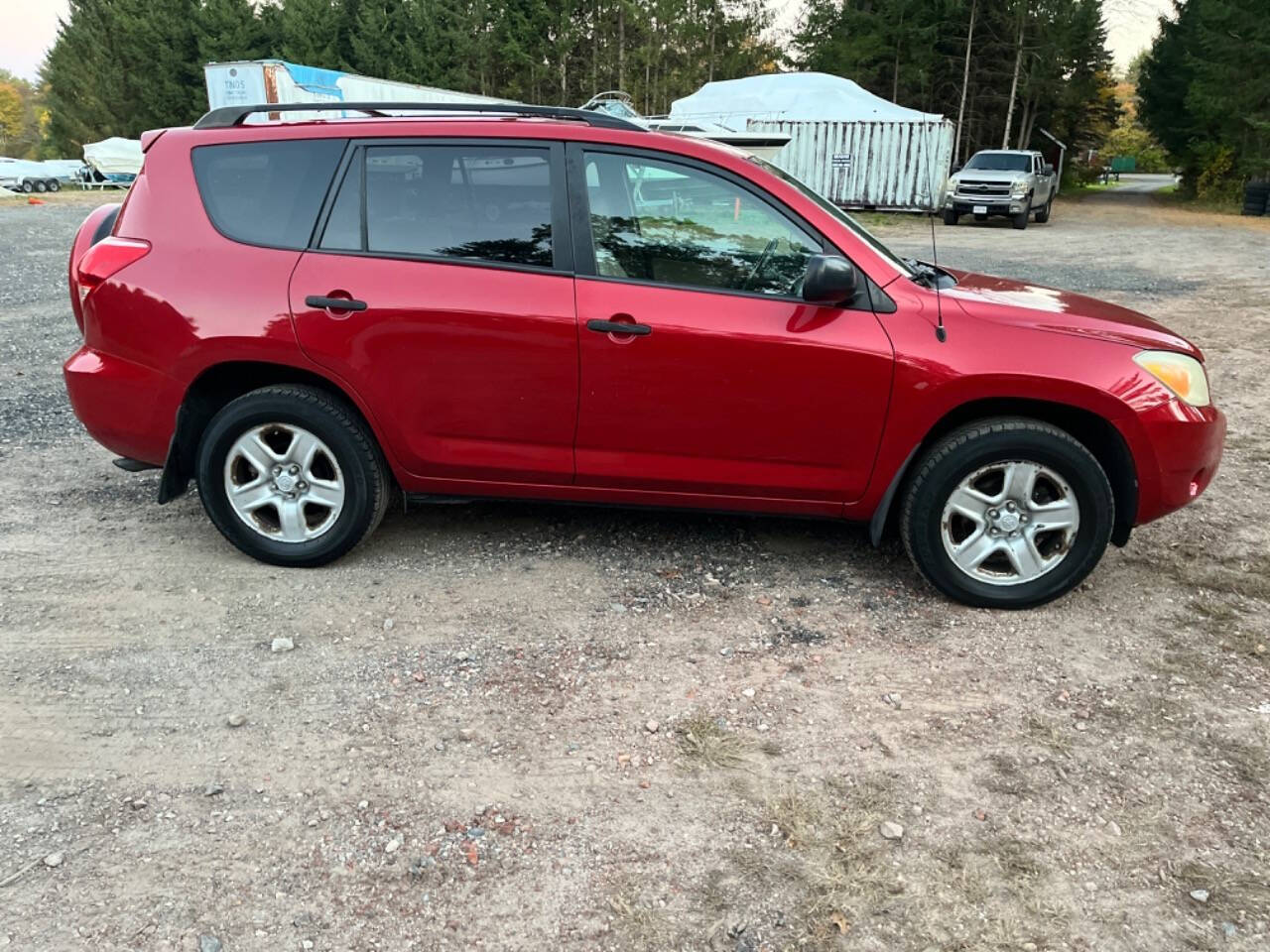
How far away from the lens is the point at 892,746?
2.81m

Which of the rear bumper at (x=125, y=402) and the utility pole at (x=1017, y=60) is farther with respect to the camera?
the utility pole at (x=1017, y=60)

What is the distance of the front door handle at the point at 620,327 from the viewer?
3.48 metres

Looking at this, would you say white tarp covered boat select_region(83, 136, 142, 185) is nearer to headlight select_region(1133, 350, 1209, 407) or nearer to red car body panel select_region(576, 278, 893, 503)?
red car body panel select_region(576, 278, 893, 503)

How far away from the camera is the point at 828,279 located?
3314 mm

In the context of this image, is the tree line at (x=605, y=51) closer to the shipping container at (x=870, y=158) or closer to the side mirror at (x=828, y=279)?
the shipping container at (x=870, y=158)

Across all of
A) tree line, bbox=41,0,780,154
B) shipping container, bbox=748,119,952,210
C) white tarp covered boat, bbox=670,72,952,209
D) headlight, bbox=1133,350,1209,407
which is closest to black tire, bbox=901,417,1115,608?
headlight, bbox=1133,350,1209,407

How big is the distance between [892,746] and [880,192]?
25767 millimetres

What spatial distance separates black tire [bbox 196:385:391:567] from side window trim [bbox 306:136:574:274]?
2.05ft

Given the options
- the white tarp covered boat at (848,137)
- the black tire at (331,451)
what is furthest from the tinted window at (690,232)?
the white tarp covered boat at (848,137)

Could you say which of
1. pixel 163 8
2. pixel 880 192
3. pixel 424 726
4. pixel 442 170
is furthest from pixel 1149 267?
pixel 163 8

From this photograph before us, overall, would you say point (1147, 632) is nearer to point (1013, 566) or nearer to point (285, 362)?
point (1013, 566)

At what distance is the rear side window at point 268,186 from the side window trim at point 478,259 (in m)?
0.04

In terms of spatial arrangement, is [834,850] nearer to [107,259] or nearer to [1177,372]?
[1177,372]

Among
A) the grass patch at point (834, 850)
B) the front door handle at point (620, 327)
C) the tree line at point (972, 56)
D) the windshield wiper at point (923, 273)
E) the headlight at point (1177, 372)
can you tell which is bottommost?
the grass patch at point (834, 850)
